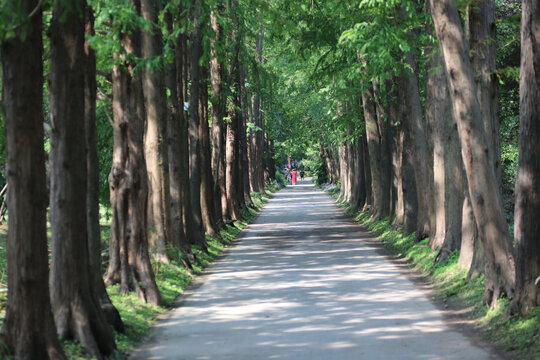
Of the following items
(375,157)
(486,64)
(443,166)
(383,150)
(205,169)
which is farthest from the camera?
(375,157)

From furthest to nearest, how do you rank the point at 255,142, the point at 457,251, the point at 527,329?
1. the point at 255,142
2. the point at 457,251
3. the point at 527,329

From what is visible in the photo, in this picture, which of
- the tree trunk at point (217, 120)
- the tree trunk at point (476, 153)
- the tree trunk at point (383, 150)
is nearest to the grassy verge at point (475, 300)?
the tree trunk at point (476, 153)

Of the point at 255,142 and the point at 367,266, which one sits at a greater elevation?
the point at 255,142

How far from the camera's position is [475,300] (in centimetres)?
1305

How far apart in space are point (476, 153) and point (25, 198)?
7336 mm

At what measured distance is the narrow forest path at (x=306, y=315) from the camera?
10.0 meters

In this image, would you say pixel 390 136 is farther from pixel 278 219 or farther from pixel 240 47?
pixel 278 219

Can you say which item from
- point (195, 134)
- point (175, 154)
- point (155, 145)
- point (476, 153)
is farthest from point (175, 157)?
point (476, 153)

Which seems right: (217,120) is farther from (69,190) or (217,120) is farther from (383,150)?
(69,190)

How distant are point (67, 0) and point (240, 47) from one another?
24.5 meters

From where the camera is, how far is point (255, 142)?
60938 millimetres

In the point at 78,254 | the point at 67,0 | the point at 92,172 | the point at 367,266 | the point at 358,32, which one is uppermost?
the point at 358,32

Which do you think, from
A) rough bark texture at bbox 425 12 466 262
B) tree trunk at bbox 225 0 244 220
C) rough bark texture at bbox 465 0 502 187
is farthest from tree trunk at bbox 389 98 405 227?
rough bark texture at bbox 465 0 502 187

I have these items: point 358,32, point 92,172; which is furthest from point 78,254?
point 358,32
